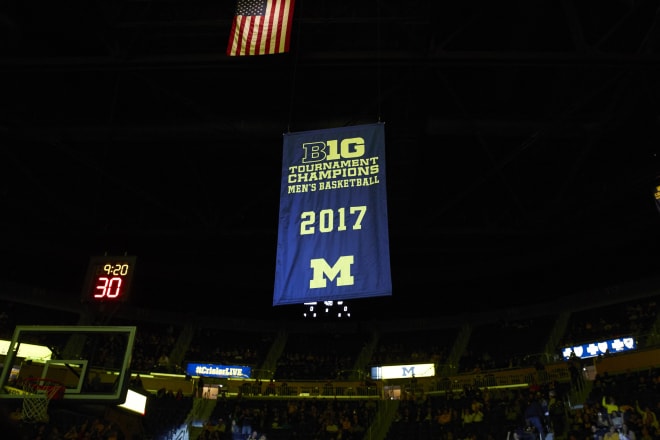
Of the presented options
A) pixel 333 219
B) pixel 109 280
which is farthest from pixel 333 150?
pixel 109 280

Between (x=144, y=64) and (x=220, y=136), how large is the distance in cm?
336

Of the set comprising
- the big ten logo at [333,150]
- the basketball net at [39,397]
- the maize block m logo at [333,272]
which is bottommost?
the basketball net at [39,397]

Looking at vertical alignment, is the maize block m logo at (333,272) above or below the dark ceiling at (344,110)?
below

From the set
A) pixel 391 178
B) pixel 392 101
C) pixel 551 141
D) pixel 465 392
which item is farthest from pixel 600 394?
pixel 392 101

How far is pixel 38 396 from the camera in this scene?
10125mm

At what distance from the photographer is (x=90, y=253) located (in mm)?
27172

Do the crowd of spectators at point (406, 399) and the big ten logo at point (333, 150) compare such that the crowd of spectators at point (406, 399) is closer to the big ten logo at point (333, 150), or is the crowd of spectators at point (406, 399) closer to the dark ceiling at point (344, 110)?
the dark ceiling at point (344, 110)

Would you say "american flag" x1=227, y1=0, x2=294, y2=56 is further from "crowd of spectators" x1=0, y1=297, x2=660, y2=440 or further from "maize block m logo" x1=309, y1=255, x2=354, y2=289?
"crowd of spectators" x1=0, y1=297, x2=660, y2=440

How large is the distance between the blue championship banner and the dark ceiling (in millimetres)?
2968

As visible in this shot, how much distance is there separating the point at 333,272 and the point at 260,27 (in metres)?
5.28

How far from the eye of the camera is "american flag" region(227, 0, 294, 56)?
34.9ft

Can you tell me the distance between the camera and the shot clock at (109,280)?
16516 millimetres

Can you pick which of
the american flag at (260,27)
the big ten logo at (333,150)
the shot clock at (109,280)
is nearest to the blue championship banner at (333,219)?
the big ten logo at (333,150)

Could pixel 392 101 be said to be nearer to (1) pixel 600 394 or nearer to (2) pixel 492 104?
(2) pixel 492 104
